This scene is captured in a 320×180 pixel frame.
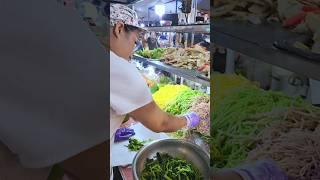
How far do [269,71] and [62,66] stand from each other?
82cm

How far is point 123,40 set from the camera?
1.33m

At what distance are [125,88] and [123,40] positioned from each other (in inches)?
7.4

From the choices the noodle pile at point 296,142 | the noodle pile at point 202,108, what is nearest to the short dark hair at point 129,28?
the noodle pile at point 202,108

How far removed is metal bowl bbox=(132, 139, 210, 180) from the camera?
1365mm

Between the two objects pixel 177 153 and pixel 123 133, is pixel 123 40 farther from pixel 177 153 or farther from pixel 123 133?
pixel 177 153

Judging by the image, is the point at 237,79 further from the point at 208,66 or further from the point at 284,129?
the point at 284,129

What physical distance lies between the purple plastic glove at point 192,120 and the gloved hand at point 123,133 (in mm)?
223

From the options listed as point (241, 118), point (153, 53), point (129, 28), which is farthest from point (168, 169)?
point (129, 28)

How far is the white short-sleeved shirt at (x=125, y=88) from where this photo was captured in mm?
1323

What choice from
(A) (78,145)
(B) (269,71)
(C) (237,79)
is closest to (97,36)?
(A) (78,145)

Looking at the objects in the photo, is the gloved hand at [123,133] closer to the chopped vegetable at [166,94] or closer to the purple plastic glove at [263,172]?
the chopped vegetable at [166,94]

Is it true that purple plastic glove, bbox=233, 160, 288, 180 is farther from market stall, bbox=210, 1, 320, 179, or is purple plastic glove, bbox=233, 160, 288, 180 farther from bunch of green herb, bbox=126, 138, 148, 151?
bunch of green herb, bbox=126, 138, 148, 151

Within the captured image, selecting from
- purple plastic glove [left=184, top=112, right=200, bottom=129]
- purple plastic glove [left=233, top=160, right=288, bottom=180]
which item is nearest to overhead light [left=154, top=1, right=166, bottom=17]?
purple plastic glove [left=184, top=112, right=200, bottom=129]

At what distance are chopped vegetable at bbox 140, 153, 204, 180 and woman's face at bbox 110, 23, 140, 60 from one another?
43cm
